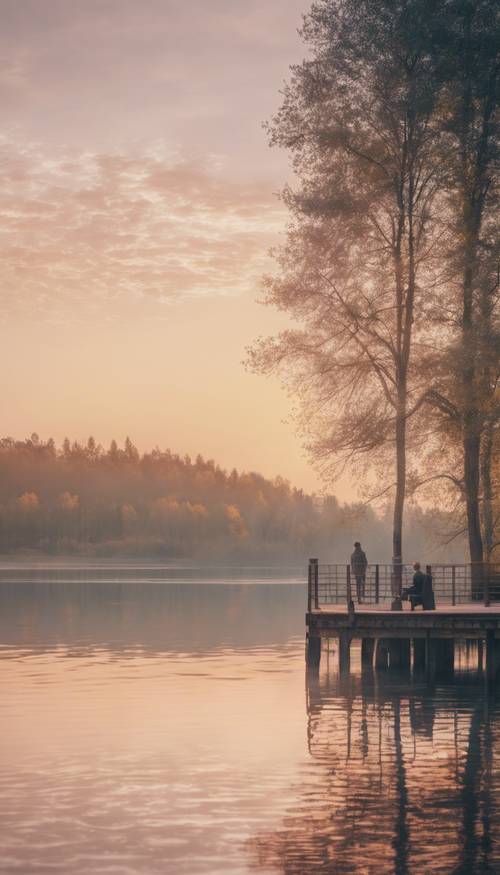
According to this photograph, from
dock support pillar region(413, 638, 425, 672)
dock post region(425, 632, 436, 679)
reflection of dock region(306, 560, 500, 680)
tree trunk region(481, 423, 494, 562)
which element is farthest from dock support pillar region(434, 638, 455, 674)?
tree trunk region(481, 423, 494, 562)

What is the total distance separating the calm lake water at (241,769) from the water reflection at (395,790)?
0.05 meters

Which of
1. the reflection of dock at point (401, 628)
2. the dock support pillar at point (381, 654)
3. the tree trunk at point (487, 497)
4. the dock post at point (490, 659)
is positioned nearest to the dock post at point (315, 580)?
the reflection of dock at point (401, 628)

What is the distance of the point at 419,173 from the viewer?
4597cm

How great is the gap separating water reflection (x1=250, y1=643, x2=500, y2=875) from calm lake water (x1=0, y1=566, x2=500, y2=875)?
5 centimetres

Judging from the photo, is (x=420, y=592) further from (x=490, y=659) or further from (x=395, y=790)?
(x=395, y=790)

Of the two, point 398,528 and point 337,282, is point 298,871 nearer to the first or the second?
point 398,528

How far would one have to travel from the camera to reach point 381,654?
44.7 m

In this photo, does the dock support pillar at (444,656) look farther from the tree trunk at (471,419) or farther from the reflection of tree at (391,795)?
the reflection of tree at (391,795)

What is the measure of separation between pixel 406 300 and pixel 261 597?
79.2m

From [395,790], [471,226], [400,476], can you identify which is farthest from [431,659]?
[395,790]

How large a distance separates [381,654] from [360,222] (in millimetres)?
14040

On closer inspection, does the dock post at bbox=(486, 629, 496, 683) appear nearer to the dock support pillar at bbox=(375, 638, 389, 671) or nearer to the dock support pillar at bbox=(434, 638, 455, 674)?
the dock support pillar at bbox=(434, 638, 455, 674)

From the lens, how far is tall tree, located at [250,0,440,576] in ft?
148

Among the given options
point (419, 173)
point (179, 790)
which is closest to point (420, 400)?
point (419, 173)
